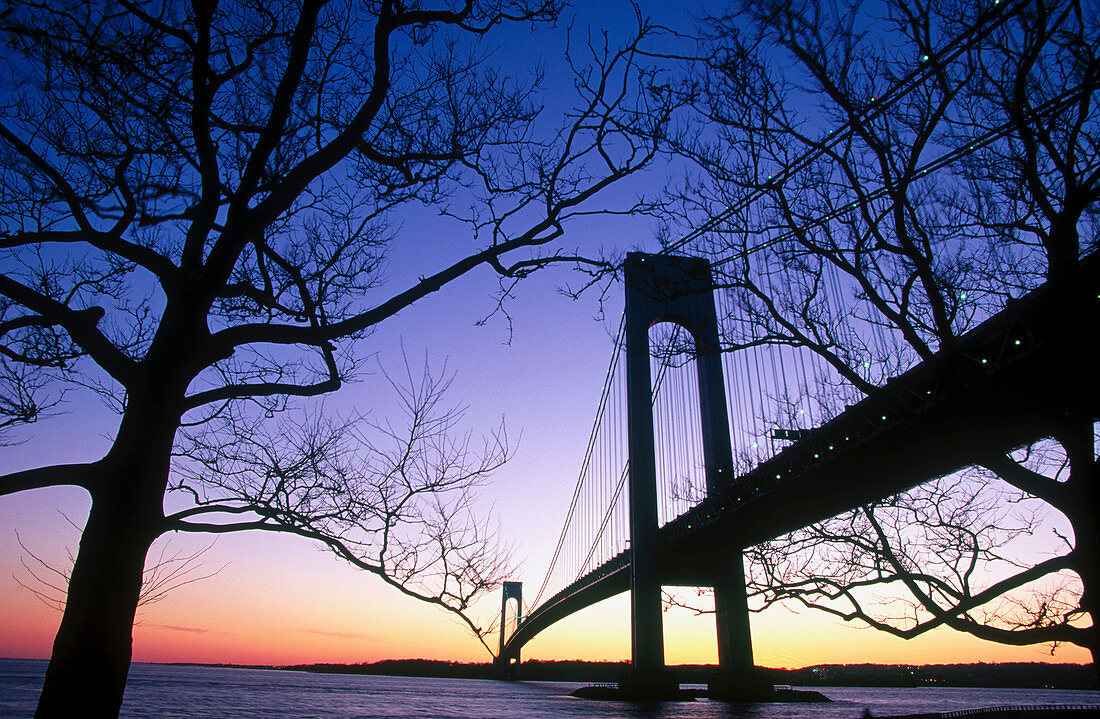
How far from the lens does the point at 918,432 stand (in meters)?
5.20

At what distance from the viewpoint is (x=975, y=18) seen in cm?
445

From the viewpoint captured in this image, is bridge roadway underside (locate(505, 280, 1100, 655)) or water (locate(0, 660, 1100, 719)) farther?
water (locate(0, 660, 1100, 719))

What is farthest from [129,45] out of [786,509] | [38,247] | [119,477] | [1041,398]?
[786,509]

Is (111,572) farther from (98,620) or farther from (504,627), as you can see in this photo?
(504,627)

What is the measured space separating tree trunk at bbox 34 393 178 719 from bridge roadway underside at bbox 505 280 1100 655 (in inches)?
181

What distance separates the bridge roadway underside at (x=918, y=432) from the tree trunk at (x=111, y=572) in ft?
15.1

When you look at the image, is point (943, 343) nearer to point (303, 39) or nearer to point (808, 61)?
point (808, 61)

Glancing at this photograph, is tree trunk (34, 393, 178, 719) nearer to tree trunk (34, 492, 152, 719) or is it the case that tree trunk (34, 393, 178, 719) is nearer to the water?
tree trunk (34, 492, 152, 719)

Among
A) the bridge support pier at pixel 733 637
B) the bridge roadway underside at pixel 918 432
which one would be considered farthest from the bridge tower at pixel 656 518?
the bridge roadway underside at pixel 918 432

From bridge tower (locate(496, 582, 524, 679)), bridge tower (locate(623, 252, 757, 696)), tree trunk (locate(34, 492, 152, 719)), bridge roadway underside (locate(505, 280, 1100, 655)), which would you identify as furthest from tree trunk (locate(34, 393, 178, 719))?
bridge tower (locate(496, 582, 524, 679))

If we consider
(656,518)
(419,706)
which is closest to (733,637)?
(656,518)

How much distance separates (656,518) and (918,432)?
16.2m

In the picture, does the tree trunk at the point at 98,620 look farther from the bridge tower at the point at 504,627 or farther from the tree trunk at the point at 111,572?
the bridge tower at the point at 504,627

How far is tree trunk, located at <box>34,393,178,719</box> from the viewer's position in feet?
7.14
